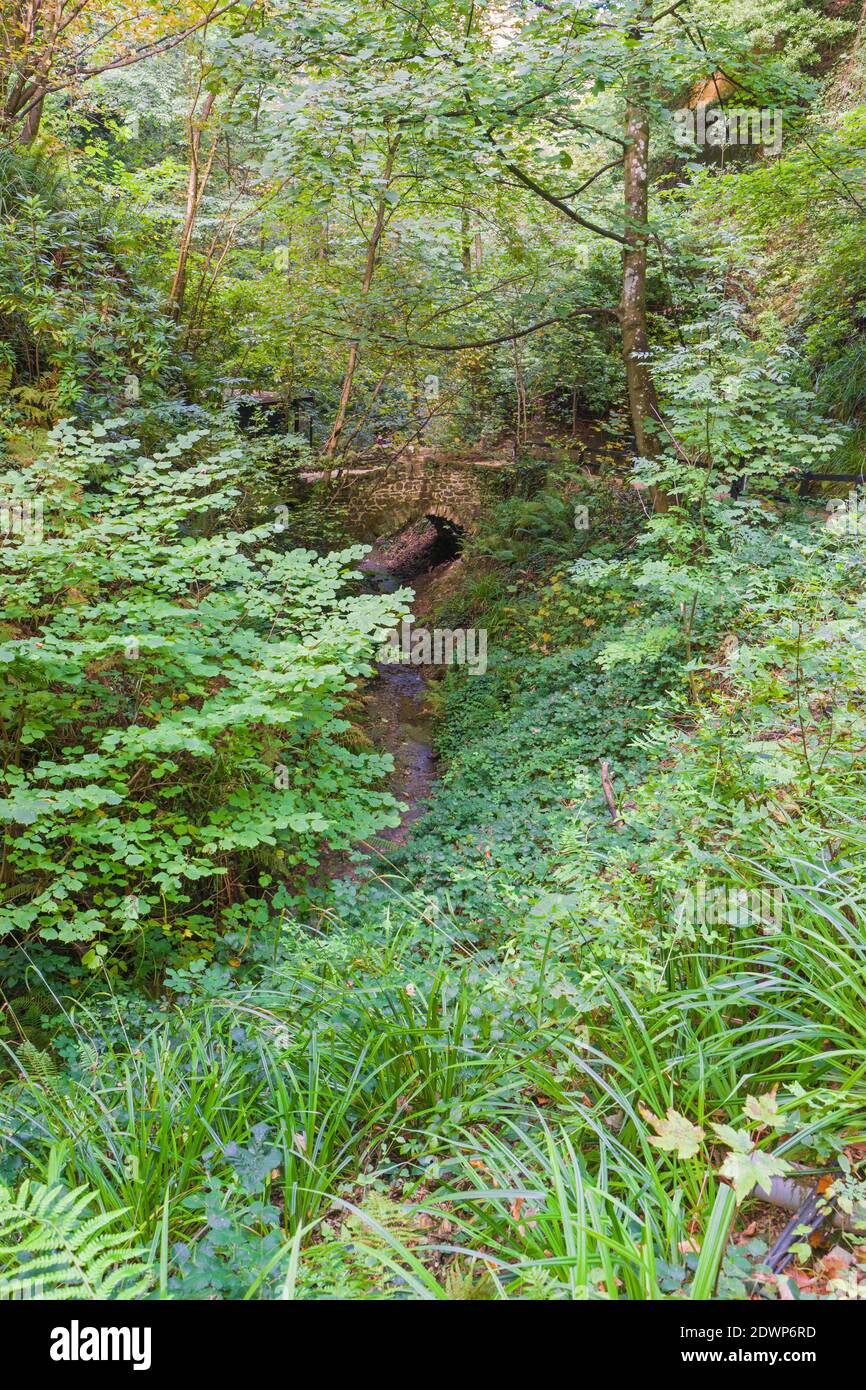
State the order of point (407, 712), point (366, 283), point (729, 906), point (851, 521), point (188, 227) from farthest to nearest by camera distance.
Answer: point (407, 712) < point (188, 227) < point (366, 283) < point (851, 521) < point (729, 906)

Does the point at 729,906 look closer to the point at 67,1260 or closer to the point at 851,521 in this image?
the point at 67,1260

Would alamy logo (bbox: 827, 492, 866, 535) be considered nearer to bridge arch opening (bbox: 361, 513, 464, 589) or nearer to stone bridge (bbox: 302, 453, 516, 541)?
stone bridge (bbox: 302, 453, 516, 541)

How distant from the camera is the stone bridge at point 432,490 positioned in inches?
457

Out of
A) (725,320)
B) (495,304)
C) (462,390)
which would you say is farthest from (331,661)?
(462,390)

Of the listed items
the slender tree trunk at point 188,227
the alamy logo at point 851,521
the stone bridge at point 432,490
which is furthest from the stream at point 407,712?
the slender tree trunk at point 188,227

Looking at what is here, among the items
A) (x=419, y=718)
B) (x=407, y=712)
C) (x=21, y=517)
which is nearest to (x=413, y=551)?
(x=407, y=712)

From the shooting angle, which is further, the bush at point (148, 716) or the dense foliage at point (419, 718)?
the bush at point (148, 716)

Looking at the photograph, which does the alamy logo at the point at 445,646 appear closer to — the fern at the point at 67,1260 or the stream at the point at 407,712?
the stream at the point at 407,712
